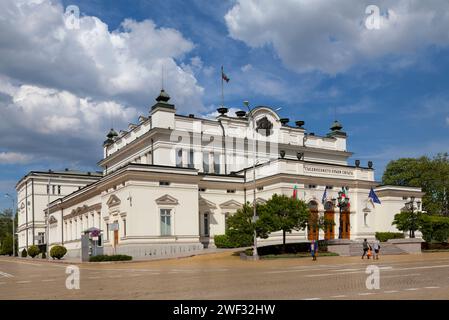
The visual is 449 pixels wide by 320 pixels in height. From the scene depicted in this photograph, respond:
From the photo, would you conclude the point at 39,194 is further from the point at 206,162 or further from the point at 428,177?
the point at 428,177

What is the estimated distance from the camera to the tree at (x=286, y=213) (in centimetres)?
3909

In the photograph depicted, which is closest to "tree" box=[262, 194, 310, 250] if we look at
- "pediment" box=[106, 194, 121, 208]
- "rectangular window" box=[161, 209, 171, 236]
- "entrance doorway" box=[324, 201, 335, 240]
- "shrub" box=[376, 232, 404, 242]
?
"rectangular window" box=[161, 209, 171, 236]

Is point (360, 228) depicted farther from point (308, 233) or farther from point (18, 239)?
point (18, 239)


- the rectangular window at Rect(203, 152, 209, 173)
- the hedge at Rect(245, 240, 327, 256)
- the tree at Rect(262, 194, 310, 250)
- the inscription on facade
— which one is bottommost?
the hedge at Rect(245, 240, 327, 256)

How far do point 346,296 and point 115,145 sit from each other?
6056cm

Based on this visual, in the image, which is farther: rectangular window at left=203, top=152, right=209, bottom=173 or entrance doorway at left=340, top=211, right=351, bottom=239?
rectangular window at left=203, top=152, right=209, bottom=173

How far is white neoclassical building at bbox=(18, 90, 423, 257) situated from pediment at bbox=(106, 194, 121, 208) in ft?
0.33

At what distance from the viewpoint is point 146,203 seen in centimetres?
4697

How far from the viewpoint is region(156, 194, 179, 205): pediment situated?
156ft

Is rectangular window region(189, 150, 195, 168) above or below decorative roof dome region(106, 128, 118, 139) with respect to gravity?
below

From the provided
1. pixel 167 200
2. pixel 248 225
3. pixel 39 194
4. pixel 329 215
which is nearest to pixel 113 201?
pixel 167 200

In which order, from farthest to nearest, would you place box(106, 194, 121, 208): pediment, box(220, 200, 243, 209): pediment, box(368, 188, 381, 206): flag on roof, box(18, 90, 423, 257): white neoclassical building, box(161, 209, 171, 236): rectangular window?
box(220, 200, 243, 209): pediment → box(368, 188, 381, 206): flag on roof → box(106, 194, 121, 208): pediment → box(161, 209, 171, 236): rectangular window → box(18, 90, 423, 257): white neoclassical building

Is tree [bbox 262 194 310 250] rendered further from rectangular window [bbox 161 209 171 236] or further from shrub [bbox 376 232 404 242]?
shrub [bbox 376 232 404 242]

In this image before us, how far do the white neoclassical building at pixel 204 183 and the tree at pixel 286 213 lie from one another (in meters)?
4.64
